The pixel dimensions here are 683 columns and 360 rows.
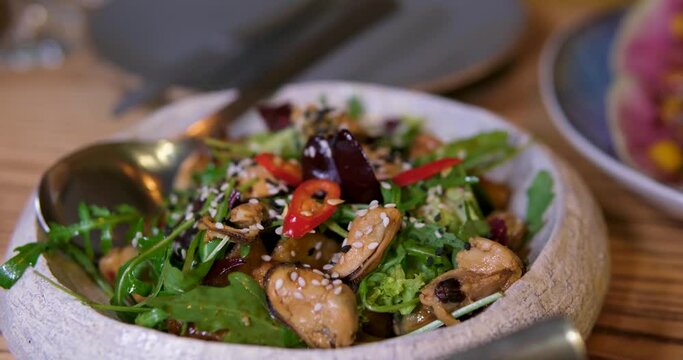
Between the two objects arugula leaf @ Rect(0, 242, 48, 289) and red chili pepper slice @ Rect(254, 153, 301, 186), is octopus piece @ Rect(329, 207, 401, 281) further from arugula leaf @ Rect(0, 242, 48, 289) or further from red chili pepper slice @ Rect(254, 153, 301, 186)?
arugula leaf @ Rect(0, 242, 48, 289)

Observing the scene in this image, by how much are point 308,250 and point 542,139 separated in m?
1.04

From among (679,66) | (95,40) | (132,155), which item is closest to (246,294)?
(132,155)

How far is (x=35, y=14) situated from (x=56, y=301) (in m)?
2.10

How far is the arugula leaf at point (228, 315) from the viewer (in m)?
1.00

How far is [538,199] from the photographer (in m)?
1.31

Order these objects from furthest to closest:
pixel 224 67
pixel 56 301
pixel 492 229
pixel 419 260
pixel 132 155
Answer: pixel 224 67 < pixel 132 155 < pixel 492 229 < pixel 419 260 < pixel 56 301

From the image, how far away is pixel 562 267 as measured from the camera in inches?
42.8

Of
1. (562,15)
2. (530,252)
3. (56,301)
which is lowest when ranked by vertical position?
(562,15)

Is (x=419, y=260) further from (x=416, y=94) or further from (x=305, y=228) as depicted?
(x=416, y=94)

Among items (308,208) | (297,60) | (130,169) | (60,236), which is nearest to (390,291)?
(308,208)

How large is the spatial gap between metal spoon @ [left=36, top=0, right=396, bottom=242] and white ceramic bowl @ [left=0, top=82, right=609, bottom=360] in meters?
0.07

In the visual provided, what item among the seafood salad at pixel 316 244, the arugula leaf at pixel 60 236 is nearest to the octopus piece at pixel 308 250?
the seafood salad at pixel 316 244

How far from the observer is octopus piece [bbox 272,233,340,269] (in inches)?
44.8

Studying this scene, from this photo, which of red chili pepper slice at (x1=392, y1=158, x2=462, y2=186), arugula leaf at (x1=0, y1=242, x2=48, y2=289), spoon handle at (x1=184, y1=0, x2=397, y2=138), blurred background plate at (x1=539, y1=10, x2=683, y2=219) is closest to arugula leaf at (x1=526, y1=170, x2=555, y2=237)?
red chili pepper slice at (x1=392, y1=158, x2=462, y2=186)
